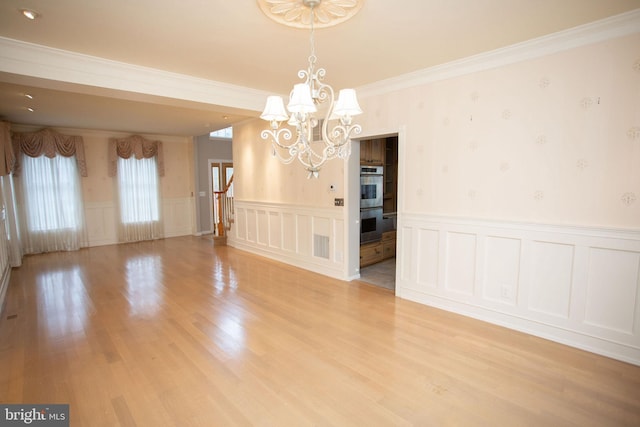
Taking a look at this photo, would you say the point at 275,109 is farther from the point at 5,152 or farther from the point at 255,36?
the point at 5,152

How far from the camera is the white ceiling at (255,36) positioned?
7.59 feet

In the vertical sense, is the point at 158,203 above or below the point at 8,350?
above

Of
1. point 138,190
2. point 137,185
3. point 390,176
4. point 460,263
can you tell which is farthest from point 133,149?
point 460,263

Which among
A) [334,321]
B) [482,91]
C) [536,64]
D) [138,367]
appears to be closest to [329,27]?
[482,91]

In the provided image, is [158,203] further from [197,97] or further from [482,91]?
[482,91]

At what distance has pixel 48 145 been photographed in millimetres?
6637

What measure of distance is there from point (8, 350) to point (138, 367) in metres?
1.37

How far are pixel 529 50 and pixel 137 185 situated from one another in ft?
27.5

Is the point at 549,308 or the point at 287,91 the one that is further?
the point at 287,91

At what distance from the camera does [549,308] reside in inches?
117

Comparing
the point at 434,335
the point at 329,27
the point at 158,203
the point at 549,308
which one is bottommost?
the point at 434,335

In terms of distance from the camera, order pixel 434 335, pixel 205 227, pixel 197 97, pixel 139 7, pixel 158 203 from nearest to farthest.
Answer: pixel 139 7 → pixel 434 335 → pixel 197 97 → pixel 158 203 → pixel 205 227

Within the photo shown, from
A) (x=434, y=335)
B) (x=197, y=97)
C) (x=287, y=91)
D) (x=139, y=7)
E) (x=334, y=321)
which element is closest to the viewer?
(x=139, y=7)

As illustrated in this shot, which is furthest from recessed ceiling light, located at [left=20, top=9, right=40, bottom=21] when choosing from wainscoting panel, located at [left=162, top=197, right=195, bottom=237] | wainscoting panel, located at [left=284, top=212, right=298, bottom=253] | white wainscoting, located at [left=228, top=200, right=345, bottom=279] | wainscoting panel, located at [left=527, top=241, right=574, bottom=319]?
wainscoting panel, located at [left=162, top=197, right=195, bottom=237]
